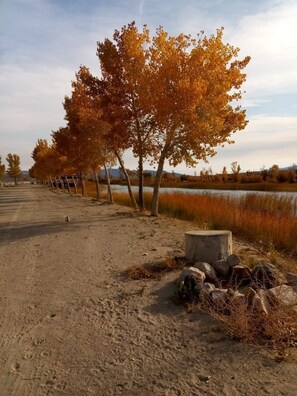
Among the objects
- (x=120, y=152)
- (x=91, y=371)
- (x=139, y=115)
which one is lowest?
(x=91, y=371)

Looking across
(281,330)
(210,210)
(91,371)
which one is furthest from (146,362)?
(210,210)

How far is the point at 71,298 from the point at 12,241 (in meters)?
5.97

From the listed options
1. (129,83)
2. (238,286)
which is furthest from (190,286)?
(129,83)

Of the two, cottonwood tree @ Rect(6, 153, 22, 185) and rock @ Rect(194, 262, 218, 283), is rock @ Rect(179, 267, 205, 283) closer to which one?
rock @ Rect(194, 262, 218, 283)

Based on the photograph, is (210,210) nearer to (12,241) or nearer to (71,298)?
(12,241)

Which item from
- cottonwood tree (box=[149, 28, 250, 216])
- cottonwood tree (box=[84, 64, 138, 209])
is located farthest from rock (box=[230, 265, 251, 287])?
cottonwood tree (box=[84, 64, 138, 209])

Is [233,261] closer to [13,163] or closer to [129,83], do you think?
[129,83]

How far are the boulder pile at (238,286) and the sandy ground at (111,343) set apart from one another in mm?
339

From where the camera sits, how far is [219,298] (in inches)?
201

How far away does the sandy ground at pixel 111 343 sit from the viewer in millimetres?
3553

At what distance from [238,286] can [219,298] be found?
0.94m

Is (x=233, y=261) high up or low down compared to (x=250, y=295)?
up

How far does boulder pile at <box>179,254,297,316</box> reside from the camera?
15.9 ft

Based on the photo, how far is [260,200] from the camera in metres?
16.9
